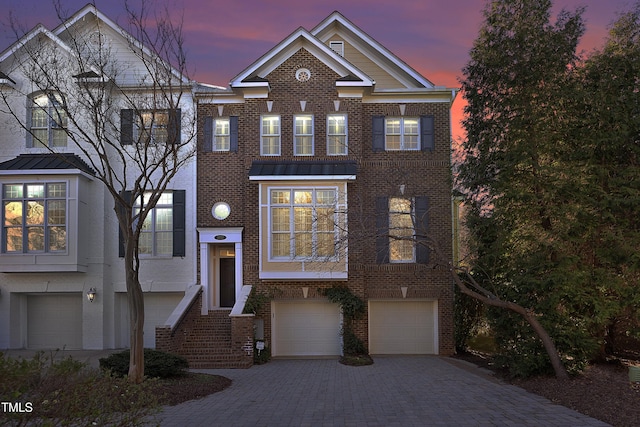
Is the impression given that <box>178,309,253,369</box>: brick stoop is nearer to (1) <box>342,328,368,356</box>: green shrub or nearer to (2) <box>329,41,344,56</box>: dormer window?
(1) <box>342,328,368,356</box>: green shrub

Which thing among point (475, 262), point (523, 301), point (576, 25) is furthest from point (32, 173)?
point (576, 25)

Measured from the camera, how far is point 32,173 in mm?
17594

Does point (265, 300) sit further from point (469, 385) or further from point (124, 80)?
point (124, 80)

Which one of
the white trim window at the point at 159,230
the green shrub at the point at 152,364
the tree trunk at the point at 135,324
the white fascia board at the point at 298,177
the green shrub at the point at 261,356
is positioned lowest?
the green shrub at the point at 261,356

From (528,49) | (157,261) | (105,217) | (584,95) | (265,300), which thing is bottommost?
(265,300)

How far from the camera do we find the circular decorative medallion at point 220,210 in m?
18.9

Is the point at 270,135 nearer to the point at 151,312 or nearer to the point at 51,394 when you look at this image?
the point at 151,312

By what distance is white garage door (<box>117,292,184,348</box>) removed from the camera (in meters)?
19.3

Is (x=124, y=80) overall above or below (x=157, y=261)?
above

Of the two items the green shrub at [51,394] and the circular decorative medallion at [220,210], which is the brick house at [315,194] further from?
the green shrub at [51,394]

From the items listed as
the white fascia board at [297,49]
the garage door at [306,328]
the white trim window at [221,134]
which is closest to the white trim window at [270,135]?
the white trim window at [221,134]

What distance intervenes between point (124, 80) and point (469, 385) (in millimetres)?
14772

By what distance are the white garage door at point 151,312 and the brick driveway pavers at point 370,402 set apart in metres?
5.14

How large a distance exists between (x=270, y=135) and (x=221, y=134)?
1.75 meters
